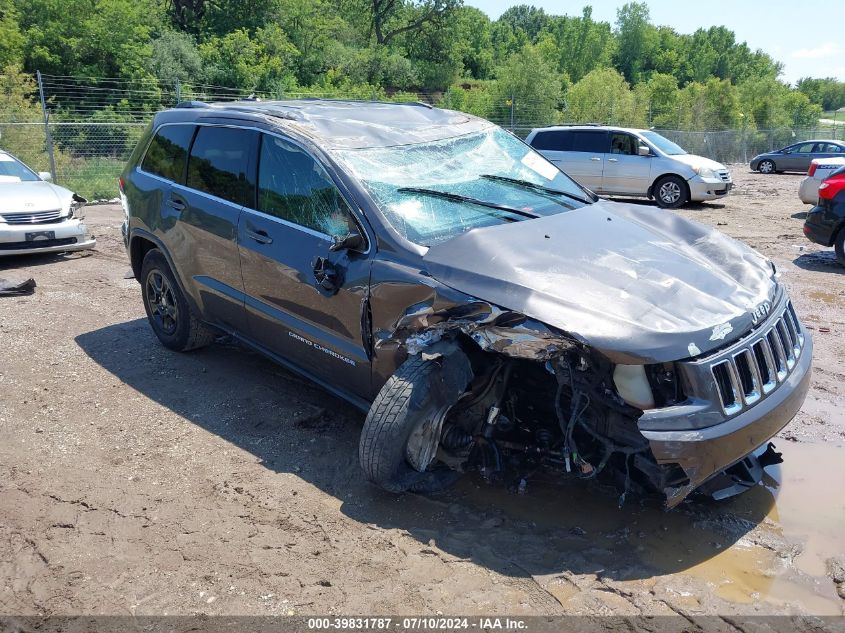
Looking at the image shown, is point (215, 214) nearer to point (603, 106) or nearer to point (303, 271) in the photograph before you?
point (303, 271)

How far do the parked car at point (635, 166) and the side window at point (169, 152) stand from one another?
35.0 ft

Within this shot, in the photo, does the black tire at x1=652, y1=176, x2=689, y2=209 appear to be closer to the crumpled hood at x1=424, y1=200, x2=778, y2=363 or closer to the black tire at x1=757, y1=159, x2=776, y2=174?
the crumpled hood at x1=424, y1=200, x2=778, y2=363

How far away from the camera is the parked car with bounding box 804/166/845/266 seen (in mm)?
8797

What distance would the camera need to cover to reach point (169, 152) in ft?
17.9

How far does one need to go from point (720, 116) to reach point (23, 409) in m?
34.9

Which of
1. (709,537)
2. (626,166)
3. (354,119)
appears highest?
(354,119)

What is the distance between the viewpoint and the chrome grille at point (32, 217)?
28.5ft

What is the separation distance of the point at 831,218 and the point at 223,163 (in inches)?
301

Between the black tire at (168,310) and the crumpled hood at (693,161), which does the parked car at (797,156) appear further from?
the black tire at (168,310)

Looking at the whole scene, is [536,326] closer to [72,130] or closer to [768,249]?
[768,249]

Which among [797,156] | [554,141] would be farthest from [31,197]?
[797,156]

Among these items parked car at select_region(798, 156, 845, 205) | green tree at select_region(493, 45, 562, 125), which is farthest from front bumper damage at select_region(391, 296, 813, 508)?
green tree at select_region(493, 45, 562, 125)

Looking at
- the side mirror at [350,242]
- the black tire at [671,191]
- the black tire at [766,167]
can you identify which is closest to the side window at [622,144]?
the black tire at [671,191]

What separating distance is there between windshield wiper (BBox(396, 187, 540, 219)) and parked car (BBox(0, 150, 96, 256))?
266 inches
